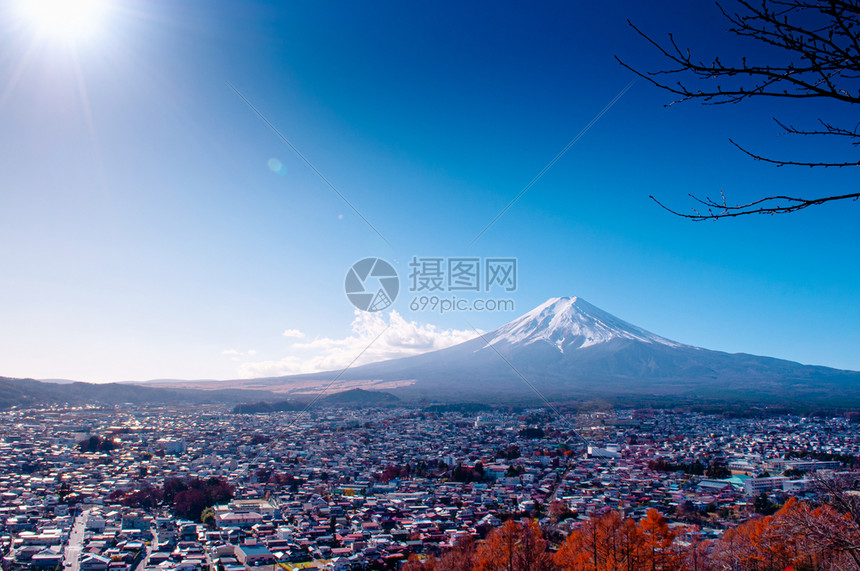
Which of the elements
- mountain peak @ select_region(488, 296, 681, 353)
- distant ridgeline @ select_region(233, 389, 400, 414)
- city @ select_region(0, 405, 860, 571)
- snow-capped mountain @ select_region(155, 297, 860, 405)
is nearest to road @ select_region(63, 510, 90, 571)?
city @ select_region(0, 405, 860, 571)

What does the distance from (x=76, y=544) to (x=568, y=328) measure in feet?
260

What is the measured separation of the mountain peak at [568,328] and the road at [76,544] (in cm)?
6731

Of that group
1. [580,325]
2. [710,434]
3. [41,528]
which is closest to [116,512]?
[41,528]

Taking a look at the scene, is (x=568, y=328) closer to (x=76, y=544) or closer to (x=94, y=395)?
(x=94, y=395)

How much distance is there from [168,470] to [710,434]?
2657 centimetres

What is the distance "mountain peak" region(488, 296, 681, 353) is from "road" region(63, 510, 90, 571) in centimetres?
6731

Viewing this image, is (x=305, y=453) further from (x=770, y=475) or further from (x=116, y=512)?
(x=770, y=475)

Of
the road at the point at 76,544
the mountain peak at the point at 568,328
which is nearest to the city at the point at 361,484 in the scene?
the road at the point at 76,544

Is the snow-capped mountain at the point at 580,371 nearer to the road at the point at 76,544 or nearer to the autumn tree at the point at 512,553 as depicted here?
the road at the point at 76,544

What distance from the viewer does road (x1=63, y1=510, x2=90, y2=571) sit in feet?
29.7

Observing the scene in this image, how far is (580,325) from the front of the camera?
8575 centimetres

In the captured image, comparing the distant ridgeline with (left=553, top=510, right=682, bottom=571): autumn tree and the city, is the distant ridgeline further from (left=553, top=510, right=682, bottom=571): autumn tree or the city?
(left=553, top=510, right=682, bottom=571): autumn tree

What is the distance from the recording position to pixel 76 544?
33.7 ft

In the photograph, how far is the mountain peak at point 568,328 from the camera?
258 feet
